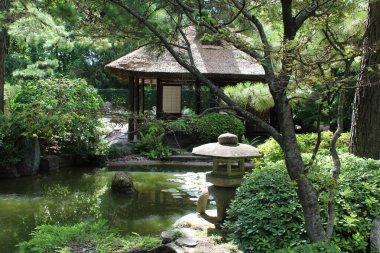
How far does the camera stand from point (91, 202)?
289 inches

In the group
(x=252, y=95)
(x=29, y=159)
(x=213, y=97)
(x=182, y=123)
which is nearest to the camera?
(x=182, y=123)

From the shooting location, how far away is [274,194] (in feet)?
13.9

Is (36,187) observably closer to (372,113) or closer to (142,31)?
(142,31)

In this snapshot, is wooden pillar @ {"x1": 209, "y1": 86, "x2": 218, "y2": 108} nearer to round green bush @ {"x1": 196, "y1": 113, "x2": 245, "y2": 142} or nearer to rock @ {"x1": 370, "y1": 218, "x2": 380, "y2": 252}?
round green bush @ {"x1": 196, "y1": 113, "x2": 245, "y2": 142}

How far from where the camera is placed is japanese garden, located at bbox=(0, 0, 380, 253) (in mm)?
3186

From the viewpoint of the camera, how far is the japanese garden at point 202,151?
3.19 metres

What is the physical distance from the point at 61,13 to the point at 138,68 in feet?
31.8

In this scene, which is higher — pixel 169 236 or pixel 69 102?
pixel 69 102

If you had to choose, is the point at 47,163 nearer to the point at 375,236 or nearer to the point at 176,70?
the point at 176,70

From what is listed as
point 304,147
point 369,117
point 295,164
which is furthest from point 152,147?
point 295,164

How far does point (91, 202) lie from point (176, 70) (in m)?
7.30

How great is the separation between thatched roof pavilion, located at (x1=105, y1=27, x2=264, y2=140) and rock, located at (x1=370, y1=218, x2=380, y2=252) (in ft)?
30.4

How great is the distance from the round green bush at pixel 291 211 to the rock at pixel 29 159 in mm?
6755

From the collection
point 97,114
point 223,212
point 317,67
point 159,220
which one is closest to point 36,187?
point 159,220
